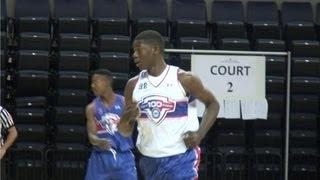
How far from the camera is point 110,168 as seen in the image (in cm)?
735

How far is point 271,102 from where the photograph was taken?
9.95 m

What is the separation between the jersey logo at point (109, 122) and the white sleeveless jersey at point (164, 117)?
9.37 ft

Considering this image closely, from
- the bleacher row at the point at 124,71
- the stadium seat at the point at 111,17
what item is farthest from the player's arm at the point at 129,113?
the stadium seat at the point at 111,17

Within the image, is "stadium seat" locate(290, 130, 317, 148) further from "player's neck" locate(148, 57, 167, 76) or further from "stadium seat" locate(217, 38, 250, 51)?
"player's neck" locate(148, 57, 167, 76)

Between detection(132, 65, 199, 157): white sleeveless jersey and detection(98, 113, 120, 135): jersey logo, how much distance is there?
286cm

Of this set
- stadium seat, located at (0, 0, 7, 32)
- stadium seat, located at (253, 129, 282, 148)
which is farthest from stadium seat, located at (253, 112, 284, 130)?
stadium seat, located at (0, 0, 7, 32)

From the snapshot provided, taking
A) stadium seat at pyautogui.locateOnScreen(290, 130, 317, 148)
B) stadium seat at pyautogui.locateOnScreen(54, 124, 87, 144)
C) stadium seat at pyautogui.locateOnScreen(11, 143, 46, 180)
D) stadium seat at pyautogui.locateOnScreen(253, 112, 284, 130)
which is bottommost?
stadium seat at pyautogui.locateOnScreen(11, 143, 46, 180)

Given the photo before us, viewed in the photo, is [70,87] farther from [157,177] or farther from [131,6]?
[157,177]

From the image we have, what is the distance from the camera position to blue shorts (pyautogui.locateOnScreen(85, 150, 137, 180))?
7340 millimetres

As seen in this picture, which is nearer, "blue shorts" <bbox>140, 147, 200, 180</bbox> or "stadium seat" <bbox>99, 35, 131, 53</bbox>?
"blue shorts" <bbox>140, 147, 200, 180</bbox>

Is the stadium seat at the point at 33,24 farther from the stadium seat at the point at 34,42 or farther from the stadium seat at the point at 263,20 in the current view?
the stadium seat at the point at 263,20

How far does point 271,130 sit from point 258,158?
1.80 feet

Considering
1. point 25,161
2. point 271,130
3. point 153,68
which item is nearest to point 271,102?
point 271,130

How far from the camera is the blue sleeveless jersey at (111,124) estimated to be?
7.41 metres
